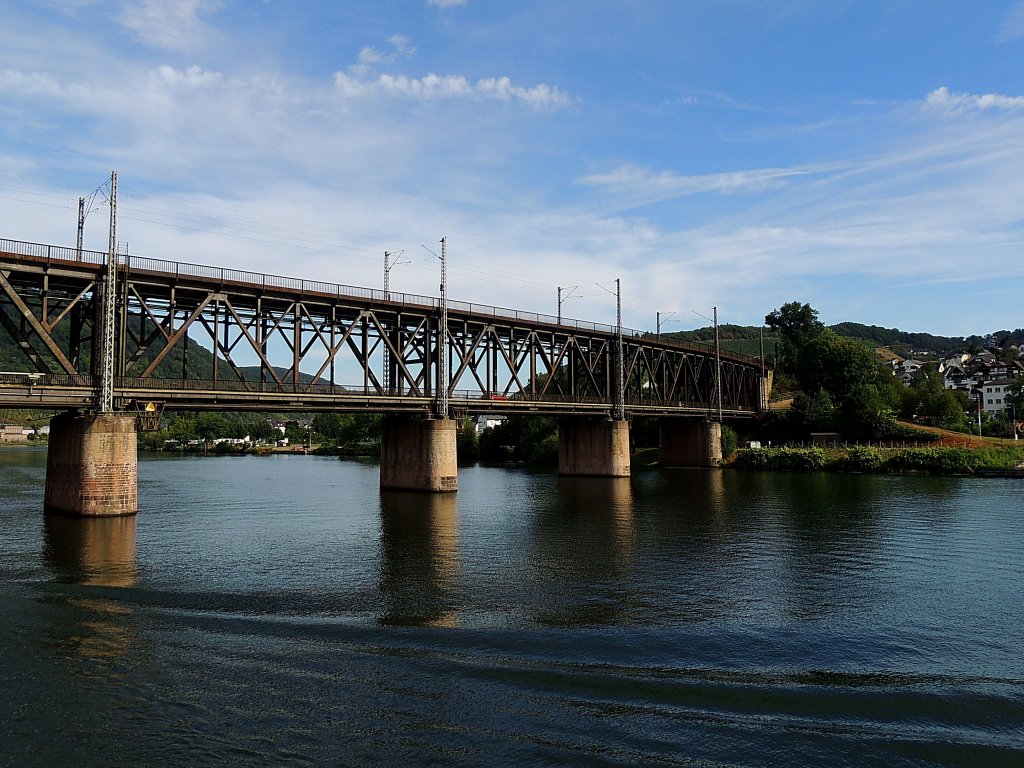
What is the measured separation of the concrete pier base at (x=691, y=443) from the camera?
346 feet

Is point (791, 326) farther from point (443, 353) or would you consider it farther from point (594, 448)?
point (443, 353)

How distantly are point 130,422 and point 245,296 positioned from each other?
13787mm

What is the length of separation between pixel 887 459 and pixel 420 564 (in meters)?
74.3

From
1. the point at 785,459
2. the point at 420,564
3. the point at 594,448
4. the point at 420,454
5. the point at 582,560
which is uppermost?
the point at 420,454

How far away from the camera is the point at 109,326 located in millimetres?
44906

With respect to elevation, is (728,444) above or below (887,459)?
above

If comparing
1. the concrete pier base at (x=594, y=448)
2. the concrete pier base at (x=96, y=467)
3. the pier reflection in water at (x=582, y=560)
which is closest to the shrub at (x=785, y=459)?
the concrete pier base at (x=594, y=448)

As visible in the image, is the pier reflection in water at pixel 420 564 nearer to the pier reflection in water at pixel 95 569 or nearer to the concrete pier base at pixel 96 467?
the pier reflection in water at pixel 95 569

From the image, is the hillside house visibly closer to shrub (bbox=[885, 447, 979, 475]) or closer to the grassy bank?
the grassy bank

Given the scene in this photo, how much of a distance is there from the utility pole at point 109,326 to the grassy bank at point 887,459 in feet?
267

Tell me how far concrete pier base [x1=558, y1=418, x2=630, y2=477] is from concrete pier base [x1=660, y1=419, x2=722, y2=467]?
22963 millimetres

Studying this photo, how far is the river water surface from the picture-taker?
13500 mm

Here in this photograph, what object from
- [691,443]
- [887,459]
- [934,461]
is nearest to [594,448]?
[691,443]

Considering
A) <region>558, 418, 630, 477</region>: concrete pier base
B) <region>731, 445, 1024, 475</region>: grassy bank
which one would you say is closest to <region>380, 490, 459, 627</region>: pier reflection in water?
<region>558, 418, 630, 477</region>: concrete pier base
